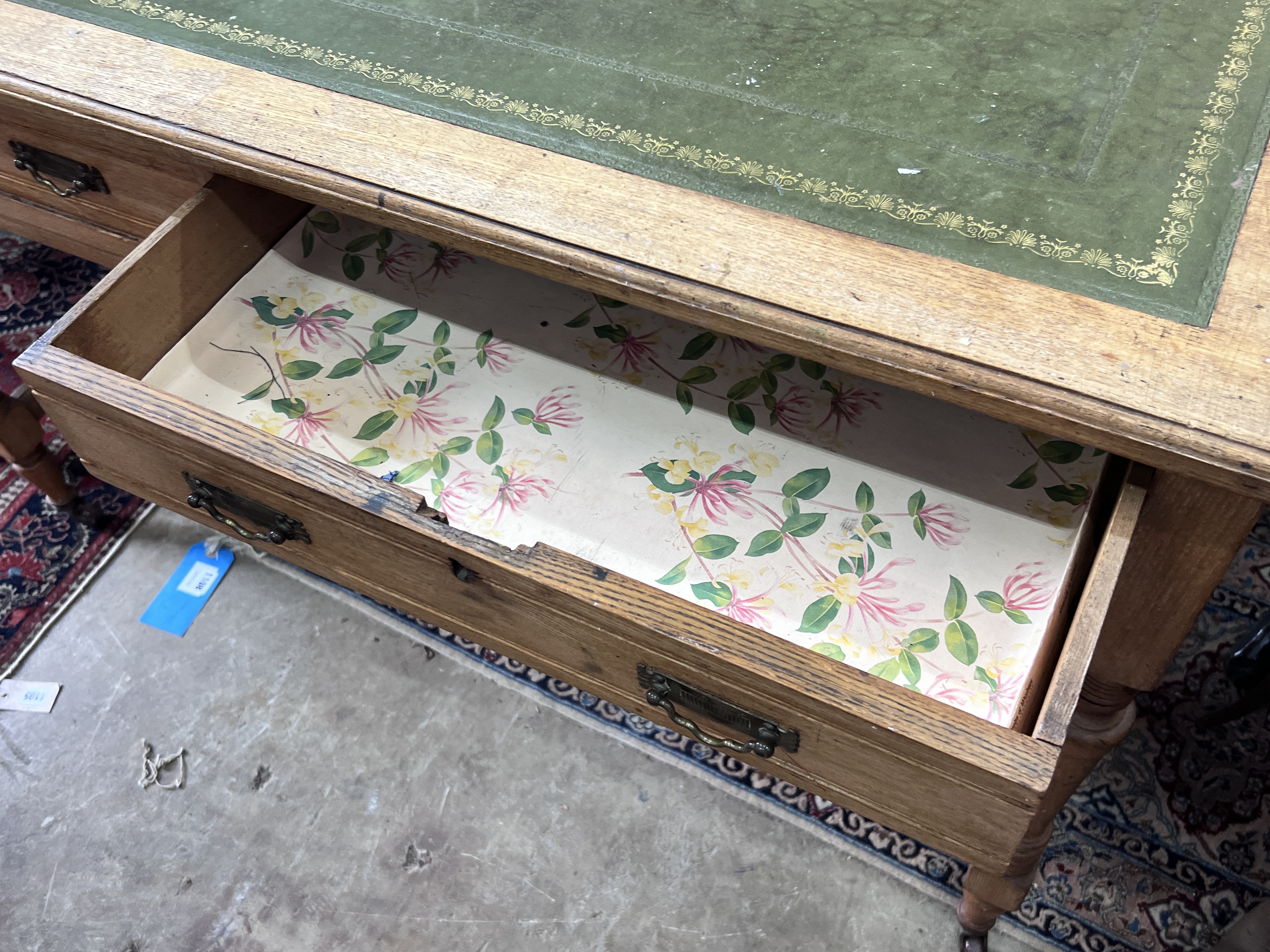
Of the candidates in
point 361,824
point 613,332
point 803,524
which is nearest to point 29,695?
point 361,824

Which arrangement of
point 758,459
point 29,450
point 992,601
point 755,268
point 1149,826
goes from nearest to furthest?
point 755,268 < point 992,601 < point 758,459 < point 1149,826 < point 29,450

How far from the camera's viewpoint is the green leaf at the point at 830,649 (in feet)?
2.24

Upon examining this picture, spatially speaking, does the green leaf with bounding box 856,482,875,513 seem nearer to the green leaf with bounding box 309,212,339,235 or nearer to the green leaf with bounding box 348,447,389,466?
the green leaf with bounding box 348,447,389,466

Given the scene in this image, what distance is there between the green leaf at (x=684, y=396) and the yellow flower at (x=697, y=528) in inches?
4.7

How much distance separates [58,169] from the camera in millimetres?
887

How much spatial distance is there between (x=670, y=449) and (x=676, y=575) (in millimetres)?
125

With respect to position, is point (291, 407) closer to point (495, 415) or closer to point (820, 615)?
point (495, 415)

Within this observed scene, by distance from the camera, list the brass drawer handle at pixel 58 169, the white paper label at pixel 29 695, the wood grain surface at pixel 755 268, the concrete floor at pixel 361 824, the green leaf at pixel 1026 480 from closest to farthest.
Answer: the wood grain surface at pixel 755 268 → the green leaf at pixel 1026 480 → the brass drawer handle at pixel 58 169 → the concrete floor at pixel 361 824 → the white paper label at pixel 29 695

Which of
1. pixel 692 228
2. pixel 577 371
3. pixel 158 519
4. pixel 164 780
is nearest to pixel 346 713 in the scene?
pixel 164 780

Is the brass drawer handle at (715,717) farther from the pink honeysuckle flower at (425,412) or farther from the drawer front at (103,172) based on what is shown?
the drawer front at (103,172)

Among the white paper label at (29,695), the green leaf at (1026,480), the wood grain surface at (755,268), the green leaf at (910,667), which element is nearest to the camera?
the wood grain surface at (755,268)

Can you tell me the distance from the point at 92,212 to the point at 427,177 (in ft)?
1.56

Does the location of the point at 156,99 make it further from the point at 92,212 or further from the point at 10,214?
the point at 10,214

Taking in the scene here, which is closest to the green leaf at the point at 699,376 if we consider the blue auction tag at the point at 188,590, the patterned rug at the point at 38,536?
the blue auction tag at the point at 188,590
